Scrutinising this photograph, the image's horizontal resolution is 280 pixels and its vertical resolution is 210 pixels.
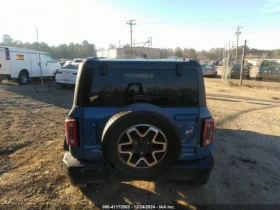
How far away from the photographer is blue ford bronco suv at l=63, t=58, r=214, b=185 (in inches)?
98.7

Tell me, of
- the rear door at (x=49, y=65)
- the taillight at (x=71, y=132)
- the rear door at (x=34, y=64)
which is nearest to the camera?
the taillight at (x=71, y=132)

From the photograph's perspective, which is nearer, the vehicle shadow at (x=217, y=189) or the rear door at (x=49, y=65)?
the vehicle shadow at (x=217, y=189)

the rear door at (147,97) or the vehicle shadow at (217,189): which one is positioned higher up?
the rear door at (147,97)

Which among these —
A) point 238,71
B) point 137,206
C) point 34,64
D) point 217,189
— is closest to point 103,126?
point 137,206

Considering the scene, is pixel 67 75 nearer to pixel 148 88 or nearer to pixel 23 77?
pixel 23 77

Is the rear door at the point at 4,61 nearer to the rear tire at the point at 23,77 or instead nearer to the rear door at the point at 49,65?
the rear tire at the point at 23,77

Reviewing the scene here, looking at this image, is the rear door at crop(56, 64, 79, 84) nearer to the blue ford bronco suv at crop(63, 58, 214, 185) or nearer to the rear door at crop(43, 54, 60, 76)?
the rear door at crop(43, 54, 60, 76)

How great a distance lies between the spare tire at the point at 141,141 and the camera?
7.91ft

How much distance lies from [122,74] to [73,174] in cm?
130

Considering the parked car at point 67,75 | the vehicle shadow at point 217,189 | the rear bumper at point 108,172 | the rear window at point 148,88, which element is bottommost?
the vehicle shadow at point 217,189

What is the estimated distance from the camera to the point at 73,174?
8.71 ft

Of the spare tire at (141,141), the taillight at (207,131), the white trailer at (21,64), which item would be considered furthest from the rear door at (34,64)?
the taillight at (207,131)

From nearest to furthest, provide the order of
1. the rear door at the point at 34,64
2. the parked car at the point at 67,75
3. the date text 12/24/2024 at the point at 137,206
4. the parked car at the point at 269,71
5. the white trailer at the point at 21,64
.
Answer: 1. the date text 12/24/2024 at the point at 137,206
2. the parked car at the point at 67,75
3. the white trailer at the point at 21,64
4. the rear door at the point at 34,64
5. the parked car at the point at 269,71

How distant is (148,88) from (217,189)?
75.1 inches
